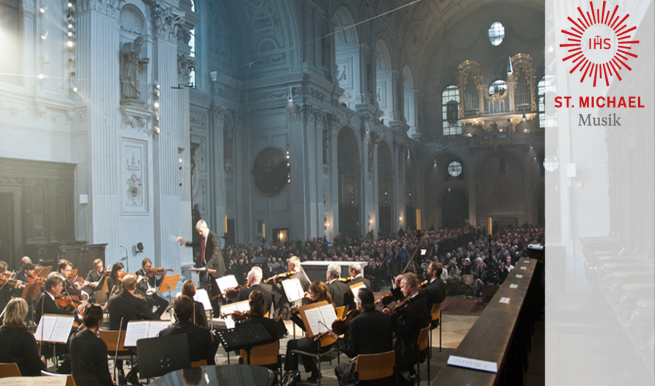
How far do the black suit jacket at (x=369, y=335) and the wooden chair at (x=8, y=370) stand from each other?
2675 mm

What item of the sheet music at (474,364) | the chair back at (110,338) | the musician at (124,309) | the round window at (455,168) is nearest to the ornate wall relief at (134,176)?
the musician at (124,309)

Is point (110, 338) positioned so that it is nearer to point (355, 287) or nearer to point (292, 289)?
point (292, 289)

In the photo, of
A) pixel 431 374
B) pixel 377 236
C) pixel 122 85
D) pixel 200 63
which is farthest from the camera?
pixel 377 236

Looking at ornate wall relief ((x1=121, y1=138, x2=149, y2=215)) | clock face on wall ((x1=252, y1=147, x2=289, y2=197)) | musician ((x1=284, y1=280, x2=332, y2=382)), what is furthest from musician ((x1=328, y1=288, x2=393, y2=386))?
clock face on wall ((x1=252, y1=147, x2=289, y2=197))

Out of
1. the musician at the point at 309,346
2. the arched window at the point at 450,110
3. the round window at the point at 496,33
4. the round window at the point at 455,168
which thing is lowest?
the musician at the point at 309,346

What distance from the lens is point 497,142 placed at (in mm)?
33406

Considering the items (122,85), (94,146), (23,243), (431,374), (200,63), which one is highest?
(200,63)

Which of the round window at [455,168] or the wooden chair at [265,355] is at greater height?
the round window at [455,168]

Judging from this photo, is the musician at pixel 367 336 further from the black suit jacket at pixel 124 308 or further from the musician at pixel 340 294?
the black suit jacket at pixel 124 308

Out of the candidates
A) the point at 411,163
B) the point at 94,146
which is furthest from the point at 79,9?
the point at 411,163

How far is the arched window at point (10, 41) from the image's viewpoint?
9.07m

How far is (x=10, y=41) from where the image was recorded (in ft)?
30.1

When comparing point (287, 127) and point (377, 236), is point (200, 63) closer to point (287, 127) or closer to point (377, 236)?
point (287, 127)

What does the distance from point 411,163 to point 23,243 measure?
2956 cm
